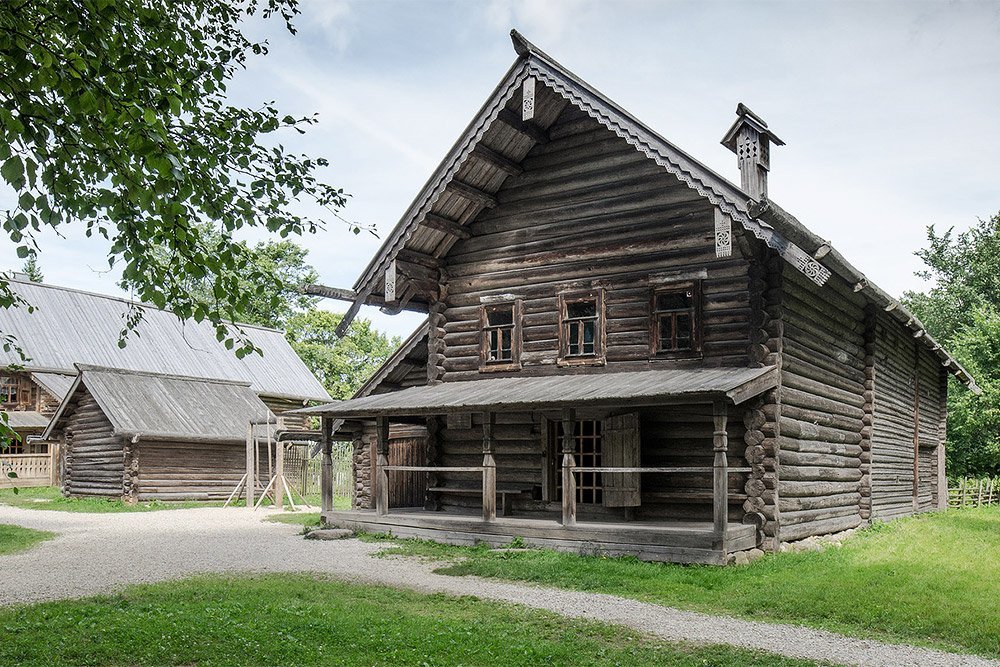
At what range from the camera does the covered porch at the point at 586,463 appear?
14.6 metres

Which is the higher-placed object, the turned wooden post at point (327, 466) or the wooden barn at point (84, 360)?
the wooden barn at point (84, 360)

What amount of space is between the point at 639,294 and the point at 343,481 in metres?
26.8

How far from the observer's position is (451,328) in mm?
20531

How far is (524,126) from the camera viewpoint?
1844 cm

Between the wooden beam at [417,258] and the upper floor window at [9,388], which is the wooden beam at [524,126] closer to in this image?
the wooden beam at [417,258]

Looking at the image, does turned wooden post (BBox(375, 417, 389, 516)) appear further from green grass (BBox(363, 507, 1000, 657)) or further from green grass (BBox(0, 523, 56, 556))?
green grass (BBox(0, 523, 56, 556))

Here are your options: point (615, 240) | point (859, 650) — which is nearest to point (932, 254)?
point (615, 240)

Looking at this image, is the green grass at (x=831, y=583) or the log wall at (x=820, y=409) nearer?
the green grass at (x=831, y=583)

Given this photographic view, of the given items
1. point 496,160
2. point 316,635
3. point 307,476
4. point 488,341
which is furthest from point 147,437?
point 316,635

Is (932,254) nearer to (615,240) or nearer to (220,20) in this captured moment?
(615,240)

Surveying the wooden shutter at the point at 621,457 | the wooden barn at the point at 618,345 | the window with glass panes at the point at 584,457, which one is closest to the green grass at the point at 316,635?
the wooden barn at the point at 618,345

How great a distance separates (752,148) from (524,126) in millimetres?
4662

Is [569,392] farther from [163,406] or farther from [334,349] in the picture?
[334,349]

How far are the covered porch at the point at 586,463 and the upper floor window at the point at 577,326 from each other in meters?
0.65
